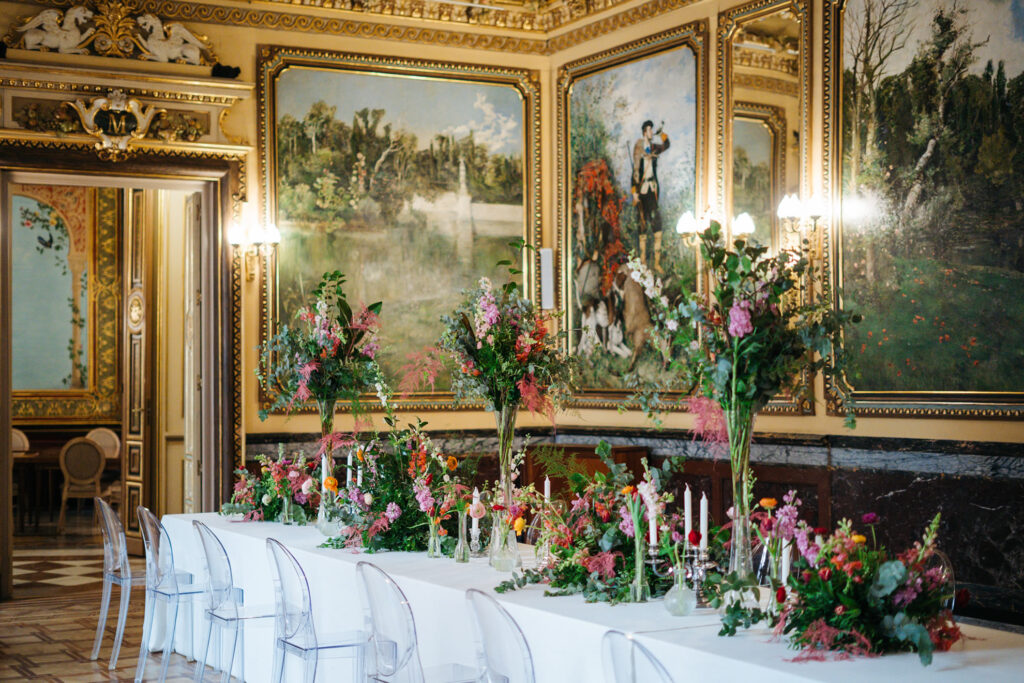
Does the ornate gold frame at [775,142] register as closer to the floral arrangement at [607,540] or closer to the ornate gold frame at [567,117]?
the ornate gold frame at [567,117]

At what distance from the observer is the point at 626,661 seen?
3.56 metres

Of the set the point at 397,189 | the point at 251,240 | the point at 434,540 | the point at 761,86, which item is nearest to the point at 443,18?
the point at 397,189

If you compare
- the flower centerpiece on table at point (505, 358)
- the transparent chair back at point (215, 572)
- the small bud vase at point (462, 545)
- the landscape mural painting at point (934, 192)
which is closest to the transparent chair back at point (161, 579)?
the transparent chair back at point (215, 572)

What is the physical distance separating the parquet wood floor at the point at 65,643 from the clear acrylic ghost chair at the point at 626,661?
3.97 m

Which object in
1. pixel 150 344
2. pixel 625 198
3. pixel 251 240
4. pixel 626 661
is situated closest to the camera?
pixel 626 661

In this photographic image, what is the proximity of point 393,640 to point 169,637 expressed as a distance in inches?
109

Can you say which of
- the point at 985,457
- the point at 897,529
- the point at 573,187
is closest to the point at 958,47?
the point at 985,457

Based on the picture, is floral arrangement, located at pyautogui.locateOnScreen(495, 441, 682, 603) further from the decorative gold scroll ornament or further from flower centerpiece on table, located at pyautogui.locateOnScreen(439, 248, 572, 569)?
the decorative gold scroll ornament

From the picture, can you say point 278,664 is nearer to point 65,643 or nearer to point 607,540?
point 607,540

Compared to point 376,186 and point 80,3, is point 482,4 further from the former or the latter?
point 80,3

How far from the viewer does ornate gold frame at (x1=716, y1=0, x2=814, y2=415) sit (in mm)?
8562

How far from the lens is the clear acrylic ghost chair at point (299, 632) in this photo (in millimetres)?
5332

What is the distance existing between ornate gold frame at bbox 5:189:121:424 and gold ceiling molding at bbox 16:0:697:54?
6026 mm

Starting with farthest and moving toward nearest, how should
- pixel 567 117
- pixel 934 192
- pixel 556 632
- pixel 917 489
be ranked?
1. pixel 567 117
2. pixel 917 489
3. pixel 934 192
4. pixel 556 632
